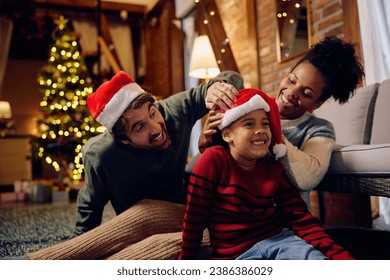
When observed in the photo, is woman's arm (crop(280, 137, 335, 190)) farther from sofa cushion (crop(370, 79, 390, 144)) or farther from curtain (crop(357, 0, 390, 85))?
curtain (crop(357, 0, 390, 85))

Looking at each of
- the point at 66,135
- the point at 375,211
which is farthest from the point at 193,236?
the point at 66,135

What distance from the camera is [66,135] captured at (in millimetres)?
3604

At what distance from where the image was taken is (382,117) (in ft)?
4.11

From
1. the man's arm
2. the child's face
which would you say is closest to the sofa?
the child's face

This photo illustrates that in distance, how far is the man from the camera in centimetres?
90

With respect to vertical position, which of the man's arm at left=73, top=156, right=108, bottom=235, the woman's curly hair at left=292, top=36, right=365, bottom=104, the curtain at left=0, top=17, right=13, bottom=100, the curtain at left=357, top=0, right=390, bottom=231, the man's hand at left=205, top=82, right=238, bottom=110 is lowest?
the man's arm at left=73, top=156, right=108, bottom=235

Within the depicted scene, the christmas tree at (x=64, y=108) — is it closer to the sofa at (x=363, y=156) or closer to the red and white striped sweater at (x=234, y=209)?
the sofa at (x=363, y=156)

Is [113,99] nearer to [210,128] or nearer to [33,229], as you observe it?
[210,128]

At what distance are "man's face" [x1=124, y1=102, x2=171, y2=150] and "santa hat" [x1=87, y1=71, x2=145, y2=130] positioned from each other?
0.08ft

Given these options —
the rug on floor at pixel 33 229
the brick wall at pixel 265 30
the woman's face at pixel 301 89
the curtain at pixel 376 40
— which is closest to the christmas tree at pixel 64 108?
the rug on floor at pixel 33 229

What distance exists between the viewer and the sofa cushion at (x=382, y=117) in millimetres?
1222

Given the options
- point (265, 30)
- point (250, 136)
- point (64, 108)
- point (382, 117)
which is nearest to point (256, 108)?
point (250, 136)

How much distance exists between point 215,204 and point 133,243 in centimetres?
26
